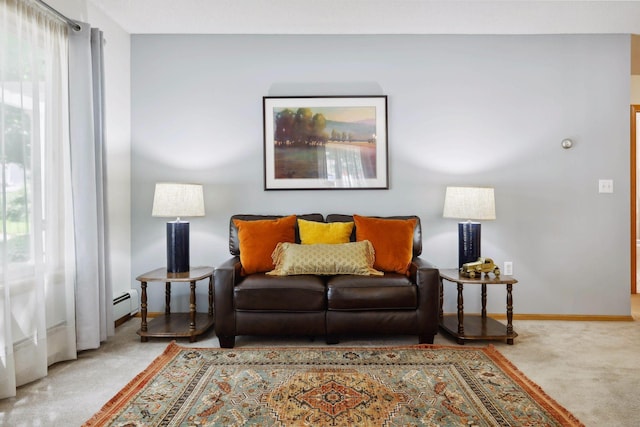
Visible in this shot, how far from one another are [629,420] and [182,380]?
2244mm

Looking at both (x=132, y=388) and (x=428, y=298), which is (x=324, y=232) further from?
(x=132, y=388)

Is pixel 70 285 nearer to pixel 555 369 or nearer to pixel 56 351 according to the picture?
pixel 56 351

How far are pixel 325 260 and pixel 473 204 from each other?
1236 mm

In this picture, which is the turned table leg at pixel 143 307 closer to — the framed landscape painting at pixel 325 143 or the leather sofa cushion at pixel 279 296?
the leather sofa cushion at pixel 279 296

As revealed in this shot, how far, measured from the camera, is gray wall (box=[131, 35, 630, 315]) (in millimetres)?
3861

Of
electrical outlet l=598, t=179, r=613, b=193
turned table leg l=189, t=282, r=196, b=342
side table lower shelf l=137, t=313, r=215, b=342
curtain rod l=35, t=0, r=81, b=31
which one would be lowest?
side table lower shelf l=137, t=313, r=215, b=342

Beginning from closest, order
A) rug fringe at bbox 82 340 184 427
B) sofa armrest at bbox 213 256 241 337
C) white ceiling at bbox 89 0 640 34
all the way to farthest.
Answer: rug fringe at bbox 82 340 184 427 → sofa armrest at bbox 213 256 241 337 → white ceiling at bbox 89 0 640 34

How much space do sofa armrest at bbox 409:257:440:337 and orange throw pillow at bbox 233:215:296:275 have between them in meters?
1.05

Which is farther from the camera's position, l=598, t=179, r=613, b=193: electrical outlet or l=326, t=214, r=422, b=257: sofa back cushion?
l=598, t=179, r=613, b=193: electrical outlet

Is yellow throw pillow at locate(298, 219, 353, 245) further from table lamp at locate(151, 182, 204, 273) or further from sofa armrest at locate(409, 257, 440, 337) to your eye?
table lamp at locate(151, 182, 204, 273)

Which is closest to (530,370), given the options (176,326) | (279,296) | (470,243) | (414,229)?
(470,243)

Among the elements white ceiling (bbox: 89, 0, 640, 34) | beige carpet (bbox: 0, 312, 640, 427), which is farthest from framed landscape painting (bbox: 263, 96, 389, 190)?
beige carpet (bbox: 0, 312, 640, 427)

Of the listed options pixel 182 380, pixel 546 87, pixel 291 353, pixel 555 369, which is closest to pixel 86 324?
pixel 182 380

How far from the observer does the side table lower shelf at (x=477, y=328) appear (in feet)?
10.4
